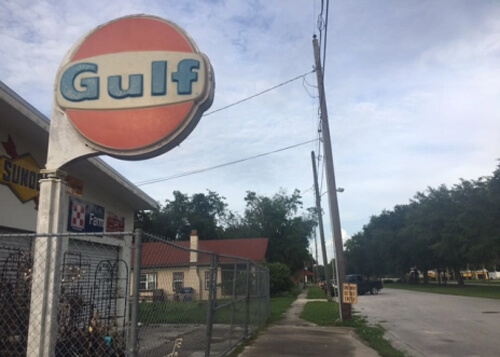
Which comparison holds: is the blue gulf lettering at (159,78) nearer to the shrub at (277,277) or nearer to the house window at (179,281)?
the house window at (179,281)

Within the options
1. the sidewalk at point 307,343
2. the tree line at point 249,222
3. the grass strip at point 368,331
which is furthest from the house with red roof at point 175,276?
the tree line at point 249,222

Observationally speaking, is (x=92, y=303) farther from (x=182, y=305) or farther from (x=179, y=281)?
(x=179, y=281)

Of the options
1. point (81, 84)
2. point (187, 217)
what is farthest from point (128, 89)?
point (187, 217)

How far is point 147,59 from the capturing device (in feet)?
18.3

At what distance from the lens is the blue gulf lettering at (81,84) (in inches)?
222

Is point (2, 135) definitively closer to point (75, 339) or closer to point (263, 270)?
point (75, 339)

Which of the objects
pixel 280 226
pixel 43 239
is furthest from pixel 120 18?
pixel 280 226

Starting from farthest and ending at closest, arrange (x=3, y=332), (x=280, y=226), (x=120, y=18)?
(x=280, y=226)
(x=120, y=18)
(x=3, y=332)

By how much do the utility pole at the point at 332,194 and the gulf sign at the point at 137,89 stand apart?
37.3ft

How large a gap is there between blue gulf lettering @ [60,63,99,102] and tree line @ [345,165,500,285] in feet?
116

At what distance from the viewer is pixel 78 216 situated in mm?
9938

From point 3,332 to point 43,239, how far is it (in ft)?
4.27

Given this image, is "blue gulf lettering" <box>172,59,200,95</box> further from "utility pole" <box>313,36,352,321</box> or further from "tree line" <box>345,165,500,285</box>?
"tree line" <box>345,165,500,285</box>

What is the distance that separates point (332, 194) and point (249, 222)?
47490 millimetres
